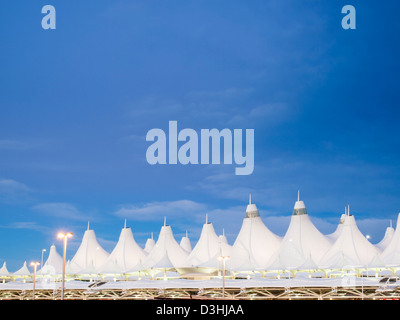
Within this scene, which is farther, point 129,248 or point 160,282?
point 129,248

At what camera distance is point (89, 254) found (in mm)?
62562

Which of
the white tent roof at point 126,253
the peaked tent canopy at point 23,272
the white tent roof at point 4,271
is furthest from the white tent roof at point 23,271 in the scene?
the white tent roof at point 126,253

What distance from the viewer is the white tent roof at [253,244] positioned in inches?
1822

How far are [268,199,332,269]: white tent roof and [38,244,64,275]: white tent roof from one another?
28971 millimetres

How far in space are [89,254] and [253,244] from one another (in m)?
23.7

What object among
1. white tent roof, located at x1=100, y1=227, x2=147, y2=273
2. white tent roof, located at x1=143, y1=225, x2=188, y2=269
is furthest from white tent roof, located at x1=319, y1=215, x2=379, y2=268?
white tent roof, located at x1=100, y1=227, x2=147, y2=273

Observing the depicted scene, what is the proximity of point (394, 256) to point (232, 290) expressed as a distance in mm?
13000

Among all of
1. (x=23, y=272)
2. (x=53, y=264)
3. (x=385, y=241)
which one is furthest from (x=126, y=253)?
(x=385, y=241)

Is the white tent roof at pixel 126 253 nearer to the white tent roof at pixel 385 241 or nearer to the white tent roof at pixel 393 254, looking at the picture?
the white tent roof at pixel 385 241

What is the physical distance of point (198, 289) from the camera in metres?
37.8

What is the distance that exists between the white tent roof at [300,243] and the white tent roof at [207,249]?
8.02 meters
